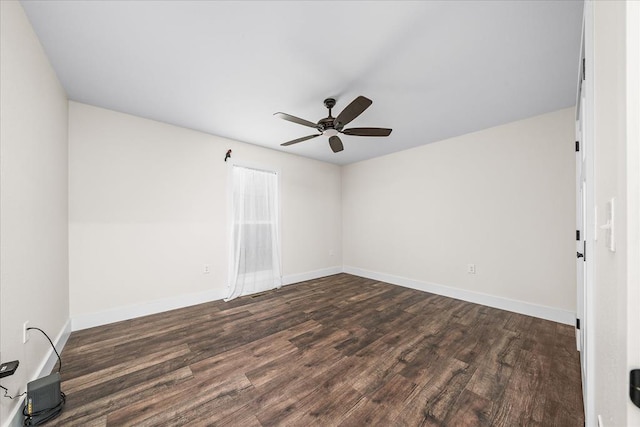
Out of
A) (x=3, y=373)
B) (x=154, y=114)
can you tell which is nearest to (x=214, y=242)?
(x=154, y=114)

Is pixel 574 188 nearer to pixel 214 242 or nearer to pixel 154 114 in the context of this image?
pixel 214 242

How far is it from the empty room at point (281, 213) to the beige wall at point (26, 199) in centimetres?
2

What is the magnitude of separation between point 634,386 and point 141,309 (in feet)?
12.8

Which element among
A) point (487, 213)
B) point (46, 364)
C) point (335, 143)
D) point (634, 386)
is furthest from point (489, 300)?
point (46, 364)

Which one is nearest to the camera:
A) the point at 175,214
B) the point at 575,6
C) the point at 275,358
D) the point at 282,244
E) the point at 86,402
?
the point at 575,6

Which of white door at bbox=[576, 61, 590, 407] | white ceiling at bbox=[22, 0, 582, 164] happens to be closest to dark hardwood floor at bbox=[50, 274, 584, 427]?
white door at bbox=[576, 61, 590, 407]

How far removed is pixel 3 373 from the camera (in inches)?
45.1

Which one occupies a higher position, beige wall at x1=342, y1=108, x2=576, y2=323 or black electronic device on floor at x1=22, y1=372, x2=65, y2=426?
beige wall at x1=342, y1=108, x2=576, y2=323

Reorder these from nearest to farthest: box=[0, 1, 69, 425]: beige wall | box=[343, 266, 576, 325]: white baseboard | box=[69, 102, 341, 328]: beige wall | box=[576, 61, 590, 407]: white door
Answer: box=[0, 1, 69, 425]: beige wall → box=[576, 61, 590, 407]: white door → box=[69, 102, 341, 328]: beige wall → box=[343, 266, 576, 325]: white baseboard

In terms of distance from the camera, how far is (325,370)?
190 cm

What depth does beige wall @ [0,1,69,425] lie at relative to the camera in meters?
1.31

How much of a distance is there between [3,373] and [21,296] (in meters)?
0.53

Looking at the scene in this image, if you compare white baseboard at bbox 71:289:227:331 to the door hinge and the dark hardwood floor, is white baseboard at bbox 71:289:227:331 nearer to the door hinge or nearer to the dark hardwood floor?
the dark hardwood floor

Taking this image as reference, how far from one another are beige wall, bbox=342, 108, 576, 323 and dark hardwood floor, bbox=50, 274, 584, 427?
55 cm
